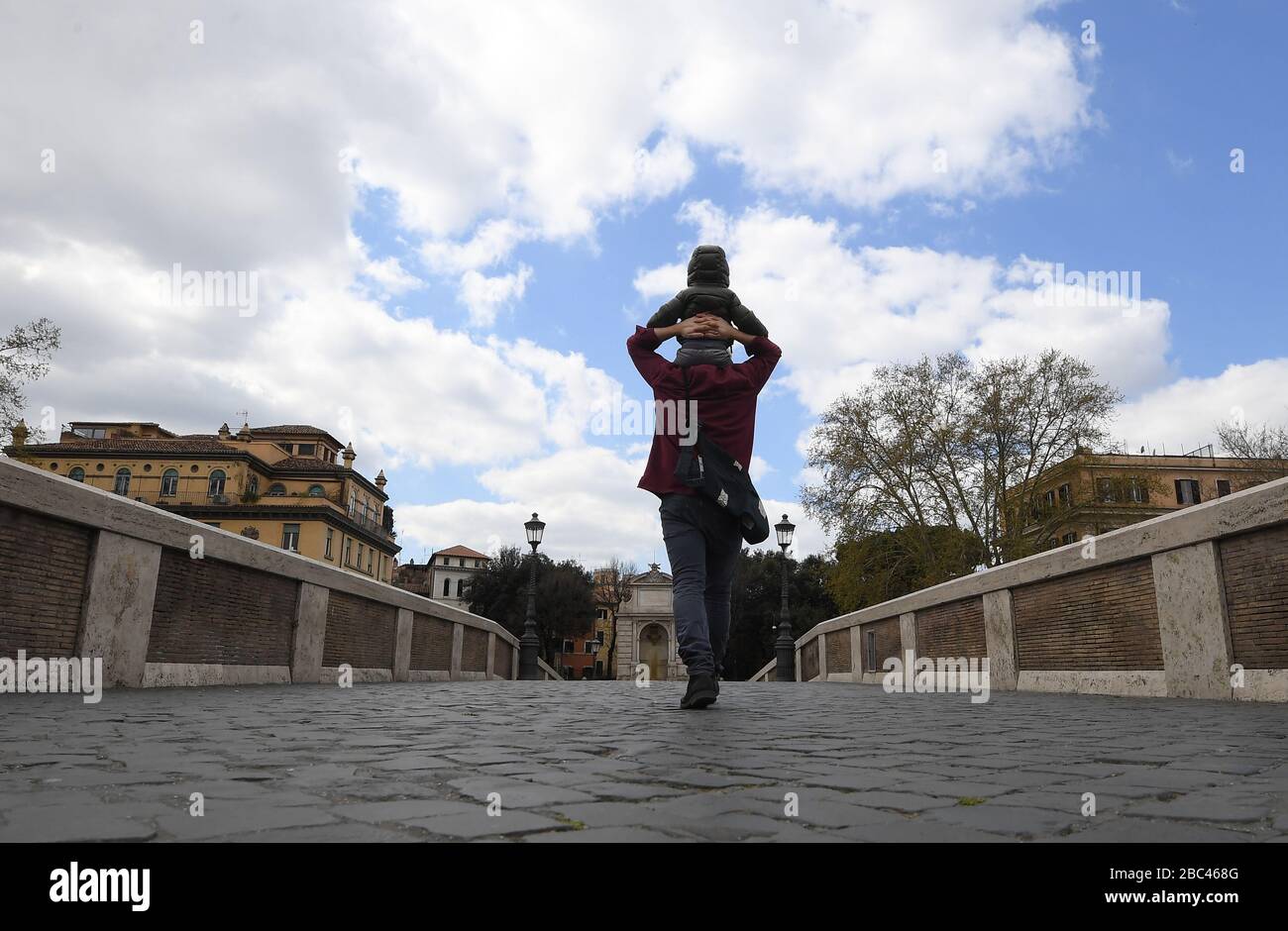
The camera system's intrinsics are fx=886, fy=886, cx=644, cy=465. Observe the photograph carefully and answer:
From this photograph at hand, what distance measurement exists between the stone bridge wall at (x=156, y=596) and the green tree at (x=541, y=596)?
49411 mm

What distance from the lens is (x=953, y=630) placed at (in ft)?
40.7

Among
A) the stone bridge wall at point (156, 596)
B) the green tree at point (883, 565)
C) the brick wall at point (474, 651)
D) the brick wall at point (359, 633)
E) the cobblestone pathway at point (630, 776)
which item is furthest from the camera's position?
the green tree at point (883, 565)

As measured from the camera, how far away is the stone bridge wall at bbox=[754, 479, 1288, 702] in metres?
6.40

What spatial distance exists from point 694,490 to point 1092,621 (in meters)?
5.58

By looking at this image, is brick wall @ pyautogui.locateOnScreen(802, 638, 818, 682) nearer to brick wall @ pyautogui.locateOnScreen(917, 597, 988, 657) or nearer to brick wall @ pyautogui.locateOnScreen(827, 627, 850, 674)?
brick wall @ pyautogui.locateOnScreen(827, 627, 850, 674)

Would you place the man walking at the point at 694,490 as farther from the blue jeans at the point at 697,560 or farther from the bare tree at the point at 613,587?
the bare tree at the point at 613,587

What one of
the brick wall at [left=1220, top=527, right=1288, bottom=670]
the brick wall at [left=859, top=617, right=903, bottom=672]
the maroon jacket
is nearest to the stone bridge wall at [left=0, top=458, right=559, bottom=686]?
the maroon jacket

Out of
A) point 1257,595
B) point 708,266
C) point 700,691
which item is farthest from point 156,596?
point 1257,595

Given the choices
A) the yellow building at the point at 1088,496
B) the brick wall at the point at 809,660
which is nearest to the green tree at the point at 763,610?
the yellow building at the point at 1088,496

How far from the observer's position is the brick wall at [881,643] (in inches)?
609

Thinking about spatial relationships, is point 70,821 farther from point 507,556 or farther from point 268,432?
point 268,432

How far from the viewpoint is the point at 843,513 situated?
106 feet

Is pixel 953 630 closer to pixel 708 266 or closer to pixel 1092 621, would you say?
pixel 1092 621

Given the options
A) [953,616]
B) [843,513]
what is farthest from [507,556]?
[953,616]
